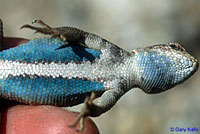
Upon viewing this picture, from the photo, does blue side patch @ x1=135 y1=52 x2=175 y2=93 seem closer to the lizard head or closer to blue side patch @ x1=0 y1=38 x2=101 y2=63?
the lizard head

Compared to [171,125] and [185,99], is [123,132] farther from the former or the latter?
[185,99]

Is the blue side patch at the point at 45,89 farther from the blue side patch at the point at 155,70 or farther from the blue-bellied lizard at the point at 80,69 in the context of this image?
the blue side patch at the point at 155,70

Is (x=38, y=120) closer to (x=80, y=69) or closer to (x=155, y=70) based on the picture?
(x=80, y=69)

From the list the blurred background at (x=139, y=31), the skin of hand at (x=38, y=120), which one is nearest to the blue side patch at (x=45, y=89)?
the skin of hand at (x=38, y=120)

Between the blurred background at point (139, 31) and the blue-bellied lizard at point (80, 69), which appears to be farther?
the blurred background at point (139, 31)

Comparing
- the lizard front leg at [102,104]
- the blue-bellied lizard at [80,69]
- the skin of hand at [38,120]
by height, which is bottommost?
the skin of hand at [38,120]

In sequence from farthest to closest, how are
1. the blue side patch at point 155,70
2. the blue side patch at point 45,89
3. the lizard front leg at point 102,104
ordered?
the blue side patch at point 155,70 → the blue side patch at point 45,89 → the lizard front leg at point 102,104

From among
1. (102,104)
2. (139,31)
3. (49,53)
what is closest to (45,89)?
(49,53)
